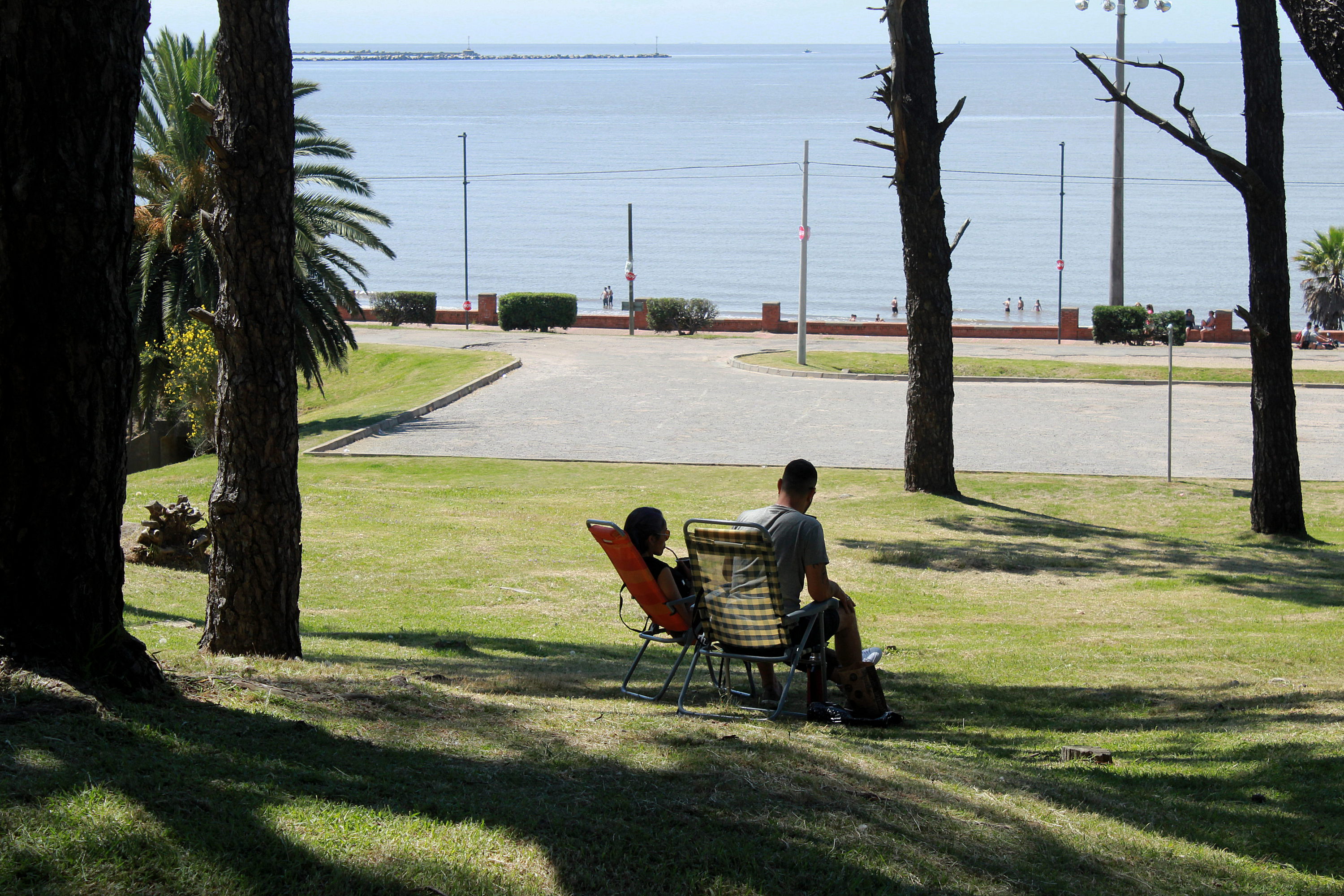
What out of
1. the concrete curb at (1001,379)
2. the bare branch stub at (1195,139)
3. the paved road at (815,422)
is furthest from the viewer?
the concrete curb at (1001,379)

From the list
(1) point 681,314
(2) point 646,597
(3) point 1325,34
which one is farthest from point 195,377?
(1) point 681,314

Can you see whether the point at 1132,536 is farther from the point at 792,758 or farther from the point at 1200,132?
the point at 792,758

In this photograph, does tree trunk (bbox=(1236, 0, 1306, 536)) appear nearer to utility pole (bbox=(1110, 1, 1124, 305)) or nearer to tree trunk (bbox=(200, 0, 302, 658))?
tree trunk (bbox=(200, 0, 302, 658))

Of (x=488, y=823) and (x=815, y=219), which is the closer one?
(x=488, y=823)

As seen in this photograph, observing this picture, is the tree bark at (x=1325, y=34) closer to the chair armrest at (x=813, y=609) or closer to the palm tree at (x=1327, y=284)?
the chair armrest at (x=813, y=609)

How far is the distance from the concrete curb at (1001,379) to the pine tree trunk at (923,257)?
14.1 meters

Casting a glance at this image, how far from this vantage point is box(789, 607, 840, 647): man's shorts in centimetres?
613

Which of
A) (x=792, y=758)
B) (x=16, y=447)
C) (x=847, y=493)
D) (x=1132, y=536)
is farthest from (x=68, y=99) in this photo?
(x=847, y=493)

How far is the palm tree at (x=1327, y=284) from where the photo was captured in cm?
5012

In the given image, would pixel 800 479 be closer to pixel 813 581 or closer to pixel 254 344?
pixel 813 581

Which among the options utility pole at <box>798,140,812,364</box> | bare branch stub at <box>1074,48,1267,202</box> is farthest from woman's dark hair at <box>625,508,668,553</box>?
utility pole at <box>798,140,812,364</box>

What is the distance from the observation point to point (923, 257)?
16.3m

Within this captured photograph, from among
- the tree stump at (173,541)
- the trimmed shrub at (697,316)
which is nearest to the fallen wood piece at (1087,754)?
the tree stump at (173,541)

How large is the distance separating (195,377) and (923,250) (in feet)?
44.5
